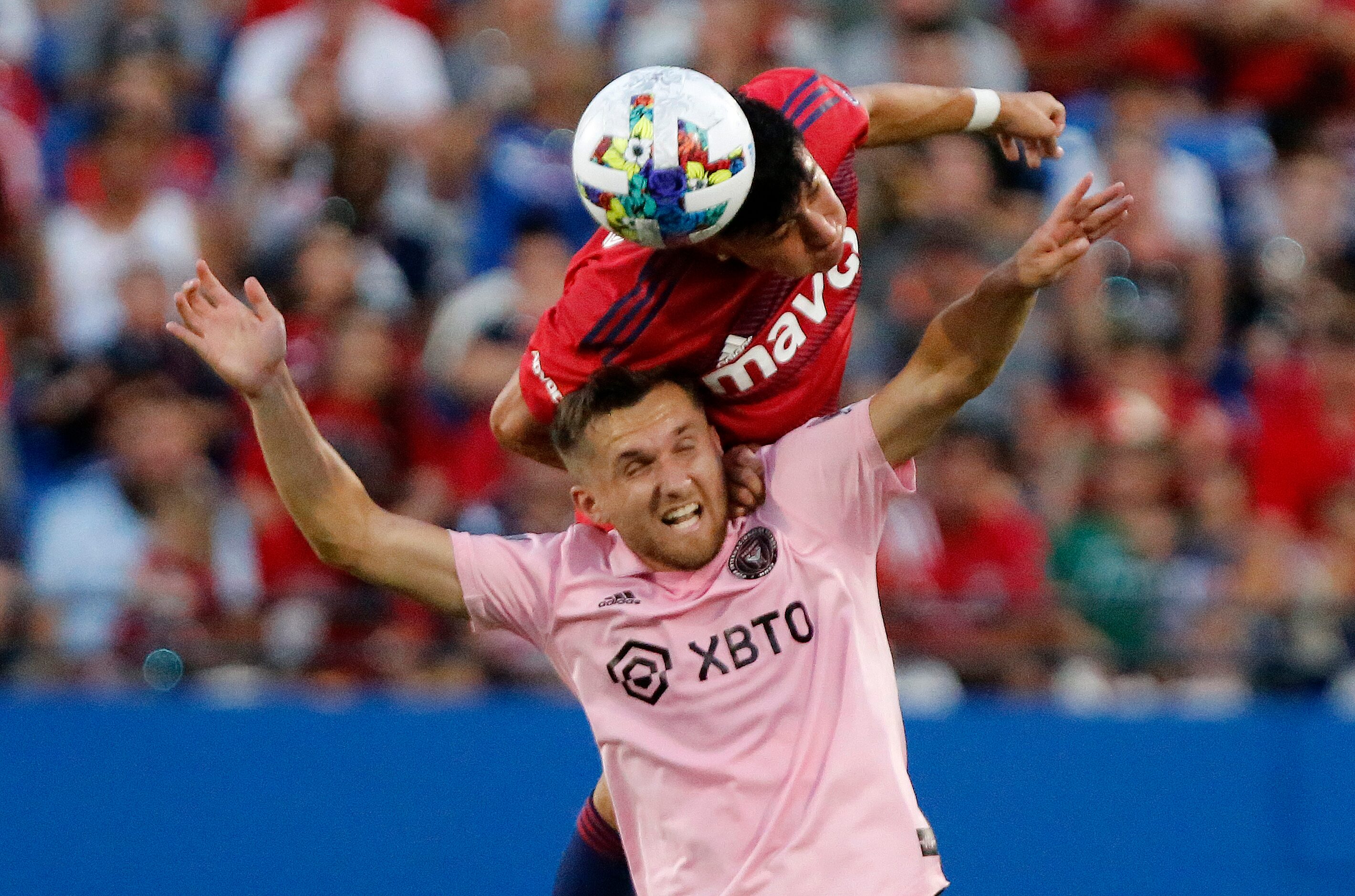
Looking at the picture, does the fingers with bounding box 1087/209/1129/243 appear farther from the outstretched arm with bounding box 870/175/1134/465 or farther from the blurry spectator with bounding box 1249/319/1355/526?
the blurry spectator with bounding box 1249/319/1355/526

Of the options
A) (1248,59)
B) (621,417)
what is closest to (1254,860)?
(621,417)

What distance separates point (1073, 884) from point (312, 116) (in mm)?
4665

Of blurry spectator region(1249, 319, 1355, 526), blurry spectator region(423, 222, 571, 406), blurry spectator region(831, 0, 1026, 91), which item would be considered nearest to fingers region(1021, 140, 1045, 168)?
blurry spectator region(423, 222, 571, 406)

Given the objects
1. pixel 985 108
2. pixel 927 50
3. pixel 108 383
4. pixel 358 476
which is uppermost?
pixel 927 50

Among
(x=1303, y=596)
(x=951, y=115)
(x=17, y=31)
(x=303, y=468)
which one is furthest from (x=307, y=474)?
(x=17, y=31)

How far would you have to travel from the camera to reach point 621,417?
4.14m

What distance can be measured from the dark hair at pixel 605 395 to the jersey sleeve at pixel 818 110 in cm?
60

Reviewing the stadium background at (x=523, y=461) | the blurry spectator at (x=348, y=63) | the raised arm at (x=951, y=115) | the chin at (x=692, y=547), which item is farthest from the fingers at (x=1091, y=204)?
the blurry spectator at (x=348, y=63)

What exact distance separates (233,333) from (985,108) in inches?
76.7

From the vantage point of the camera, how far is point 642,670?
13.8 ft

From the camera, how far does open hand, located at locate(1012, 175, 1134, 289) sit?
3.75 metres

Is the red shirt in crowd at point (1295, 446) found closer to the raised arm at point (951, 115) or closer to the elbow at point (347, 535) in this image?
the raised arm at point (951, 115)

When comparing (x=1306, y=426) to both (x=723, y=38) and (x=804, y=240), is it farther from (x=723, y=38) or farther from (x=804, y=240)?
(x=804, y=240)

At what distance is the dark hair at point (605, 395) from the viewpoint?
13.6 feet
